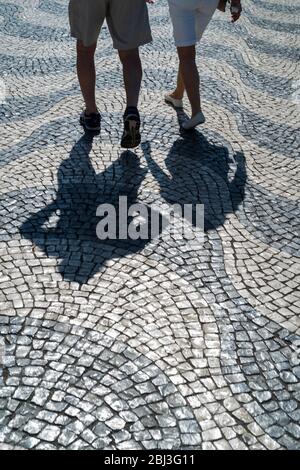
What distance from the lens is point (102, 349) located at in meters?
2.51

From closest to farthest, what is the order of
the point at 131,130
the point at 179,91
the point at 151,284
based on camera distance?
the point at 151,284
the point at 131,130
the point at 179,91

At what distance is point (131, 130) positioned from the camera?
12.8 feet

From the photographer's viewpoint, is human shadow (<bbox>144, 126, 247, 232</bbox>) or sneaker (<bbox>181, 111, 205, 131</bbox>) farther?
sneaker (<bbox>181, 111, 205, 131</bbox>)

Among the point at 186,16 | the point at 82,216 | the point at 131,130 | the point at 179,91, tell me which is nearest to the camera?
the point at 82,216

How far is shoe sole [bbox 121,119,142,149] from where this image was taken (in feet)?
12.8

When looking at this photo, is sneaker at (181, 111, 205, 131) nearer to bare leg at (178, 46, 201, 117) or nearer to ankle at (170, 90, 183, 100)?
bare leg at (178, 46, 201, 117)

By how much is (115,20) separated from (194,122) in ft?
3.26

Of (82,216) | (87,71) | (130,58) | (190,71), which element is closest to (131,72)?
(130,58)

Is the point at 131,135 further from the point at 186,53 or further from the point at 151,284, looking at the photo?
the point at 151,284

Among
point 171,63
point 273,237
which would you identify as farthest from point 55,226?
point 171,63

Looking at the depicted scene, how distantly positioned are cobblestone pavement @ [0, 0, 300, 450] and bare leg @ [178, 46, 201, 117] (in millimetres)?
313

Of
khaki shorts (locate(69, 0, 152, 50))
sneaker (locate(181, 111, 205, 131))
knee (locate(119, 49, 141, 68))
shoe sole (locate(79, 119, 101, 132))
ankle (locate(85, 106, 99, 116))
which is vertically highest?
khaki shorts (locate(69, 0, 152, 50))

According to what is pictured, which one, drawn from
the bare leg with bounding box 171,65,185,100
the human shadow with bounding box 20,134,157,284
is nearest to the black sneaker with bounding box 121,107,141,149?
the human shadow with bounding box 20,134,157,284

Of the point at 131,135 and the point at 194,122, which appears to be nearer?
the point at 131,135
